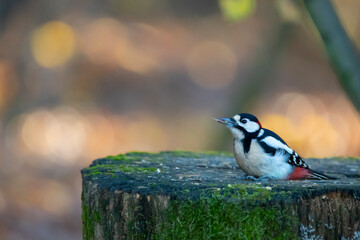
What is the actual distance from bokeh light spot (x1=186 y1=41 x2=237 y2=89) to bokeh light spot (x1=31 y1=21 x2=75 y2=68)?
5336mm

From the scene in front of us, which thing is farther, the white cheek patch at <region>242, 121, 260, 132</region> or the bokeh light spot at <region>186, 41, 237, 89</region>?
the bokeh light spot at <region>186, 41, 237, 89</region>

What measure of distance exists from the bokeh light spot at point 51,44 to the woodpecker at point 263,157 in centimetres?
879

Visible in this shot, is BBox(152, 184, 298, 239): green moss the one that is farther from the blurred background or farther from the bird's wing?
the blurred background

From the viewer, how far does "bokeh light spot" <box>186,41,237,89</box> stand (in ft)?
58.0

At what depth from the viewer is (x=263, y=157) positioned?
370 cm

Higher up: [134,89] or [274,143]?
[134,89]

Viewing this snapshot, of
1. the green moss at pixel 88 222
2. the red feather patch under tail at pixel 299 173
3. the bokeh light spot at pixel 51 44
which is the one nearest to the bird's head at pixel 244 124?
the red feather patch under tail at pixel 299 173

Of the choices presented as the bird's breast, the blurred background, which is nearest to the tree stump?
the bird's breast

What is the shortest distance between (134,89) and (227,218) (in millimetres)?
13159

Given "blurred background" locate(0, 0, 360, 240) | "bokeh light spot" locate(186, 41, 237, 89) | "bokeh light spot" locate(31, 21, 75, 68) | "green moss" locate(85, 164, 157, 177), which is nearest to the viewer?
"green moss" locate(85, 164, 157, 177)

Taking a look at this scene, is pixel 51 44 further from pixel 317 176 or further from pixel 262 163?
pixel 317 176

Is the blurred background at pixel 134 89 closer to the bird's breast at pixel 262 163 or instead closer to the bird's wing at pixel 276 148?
the bird's wing at pixel 276 148

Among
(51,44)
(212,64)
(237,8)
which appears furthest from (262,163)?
(212,64)

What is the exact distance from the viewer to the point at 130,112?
14.8 metres
